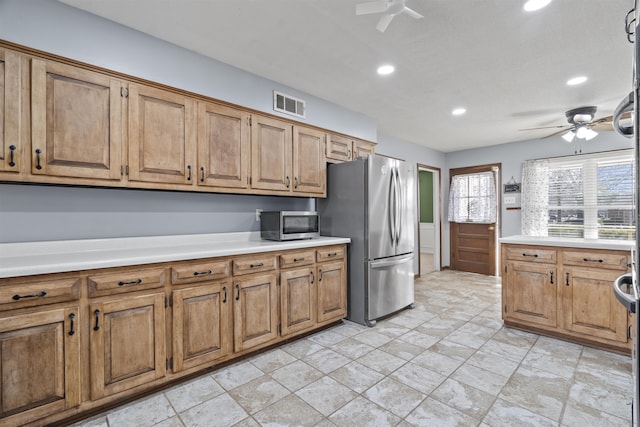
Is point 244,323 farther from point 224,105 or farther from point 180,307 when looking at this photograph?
point 224,105

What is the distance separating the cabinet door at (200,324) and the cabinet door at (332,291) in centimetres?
103

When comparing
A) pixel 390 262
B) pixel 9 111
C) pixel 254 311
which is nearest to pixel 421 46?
pixel 390 262

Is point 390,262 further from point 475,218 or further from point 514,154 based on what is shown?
point 514,154

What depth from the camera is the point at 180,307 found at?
2176mm

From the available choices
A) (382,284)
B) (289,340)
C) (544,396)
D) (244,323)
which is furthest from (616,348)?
(244,323)

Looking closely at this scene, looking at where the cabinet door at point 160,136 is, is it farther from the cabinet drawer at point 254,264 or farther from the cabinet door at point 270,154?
the cabinet drawer at point 254,264

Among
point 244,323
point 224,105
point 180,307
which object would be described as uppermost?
point 224,105

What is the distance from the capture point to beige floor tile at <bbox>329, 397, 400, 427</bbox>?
180 cm

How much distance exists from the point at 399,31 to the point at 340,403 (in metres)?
2.68

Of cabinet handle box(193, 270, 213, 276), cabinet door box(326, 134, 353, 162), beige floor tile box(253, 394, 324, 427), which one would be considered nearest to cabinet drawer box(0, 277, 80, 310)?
cabinet handle box(193, 270, 213, 276)

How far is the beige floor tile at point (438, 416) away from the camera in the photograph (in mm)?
1795

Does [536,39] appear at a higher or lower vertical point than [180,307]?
higher

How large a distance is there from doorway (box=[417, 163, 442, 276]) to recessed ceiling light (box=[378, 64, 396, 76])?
3348mm

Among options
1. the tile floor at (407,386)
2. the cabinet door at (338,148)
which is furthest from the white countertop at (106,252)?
the cabinet door at (338,148)
